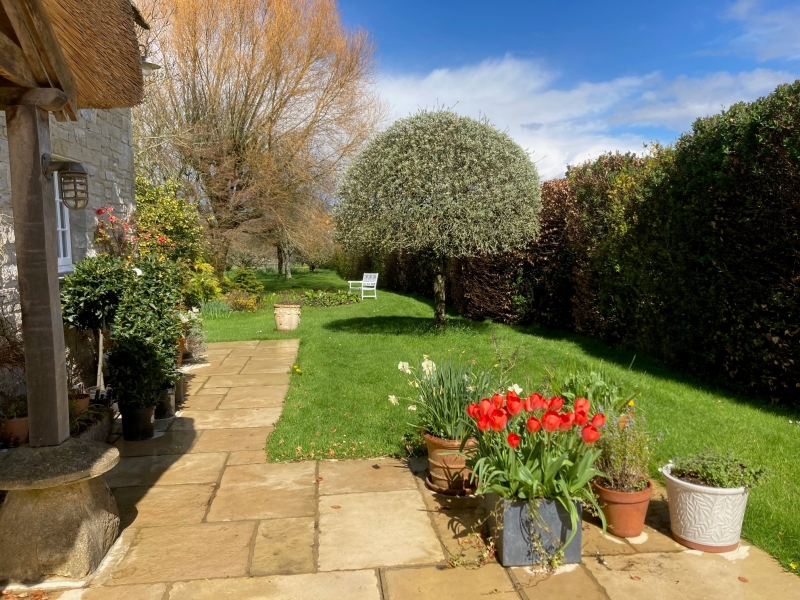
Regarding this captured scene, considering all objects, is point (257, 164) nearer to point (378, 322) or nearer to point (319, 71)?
point (319, 71)

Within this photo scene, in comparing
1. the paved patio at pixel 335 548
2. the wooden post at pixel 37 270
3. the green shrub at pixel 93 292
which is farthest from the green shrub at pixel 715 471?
the green shrub at pixel 93 292

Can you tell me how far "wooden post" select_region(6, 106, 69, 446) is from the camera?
2.60m

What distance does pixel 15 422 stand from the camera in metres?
3.86

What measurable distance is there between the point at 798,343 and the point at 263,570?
16.3 feet

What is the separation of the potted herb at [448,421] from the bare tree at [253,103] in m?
14.2

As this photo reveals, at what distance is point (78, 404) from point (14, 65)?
269cm

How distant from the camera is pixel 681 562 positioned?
110 inches

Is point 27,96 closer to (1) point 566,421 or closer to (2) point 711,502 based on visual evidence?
(1) point 566,421

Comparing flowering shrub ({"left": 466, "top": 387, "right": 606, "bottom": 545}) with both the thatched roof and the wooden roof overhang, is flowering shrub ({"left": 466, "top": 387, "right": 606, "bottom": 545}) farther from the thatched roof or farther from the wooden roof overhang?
the thatched roof

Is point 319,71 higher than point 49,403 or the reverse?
higher

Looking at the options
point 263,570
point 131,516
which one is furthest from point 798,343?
point 131,516

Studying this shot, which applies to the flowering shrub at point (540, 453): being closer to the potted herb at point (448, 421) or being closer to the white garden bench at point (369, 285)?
the potted herb at point (448, 421)

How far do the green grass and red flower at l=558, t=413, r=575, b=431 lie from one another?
1.03 meters

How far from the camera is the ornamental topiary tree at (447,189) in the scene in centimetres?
887
